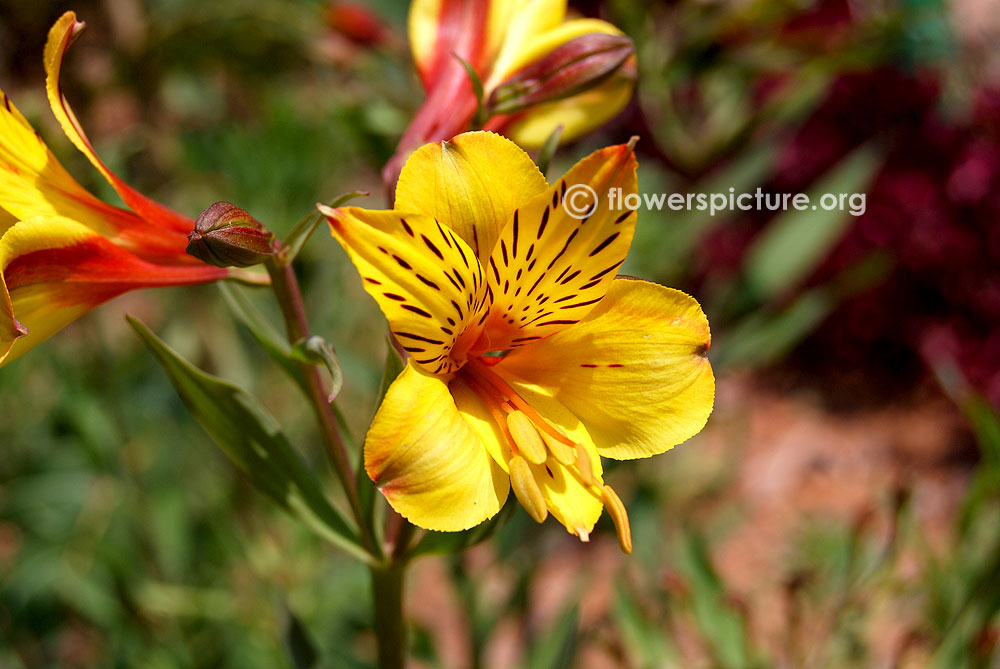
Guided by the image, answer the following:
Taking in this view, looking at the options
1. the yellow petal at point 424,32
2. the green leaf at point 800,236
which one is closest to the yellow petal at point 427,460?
the yellow petal at point 424,32

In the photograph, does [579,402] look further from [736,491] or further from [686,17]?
[736,491]

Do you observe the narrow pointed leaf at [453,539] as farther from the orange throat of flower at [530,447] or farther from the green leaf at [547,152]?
the green leaf at [547,152]

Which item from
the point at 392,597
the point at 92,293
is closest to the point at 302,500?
the point at 392,597

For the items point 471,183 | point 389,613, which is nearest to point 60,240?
point 471,183

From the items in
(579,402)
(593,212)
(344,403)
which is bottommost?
(344,403)

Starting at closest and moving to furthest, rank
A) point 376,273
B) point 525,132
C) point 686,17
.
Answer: point 376,273
point 525,132
point 686,17

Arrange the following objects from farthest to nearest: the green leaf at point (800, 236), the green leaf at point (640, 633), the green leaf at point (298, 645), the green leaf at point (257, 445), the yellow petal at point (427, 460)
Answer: the green leaf at point (800, 236) → the green leaf at point (640, 633) → the green leaf at point (298, 645) → the green leaf at point (257, 445) → the yellow petal at point (427, 460)

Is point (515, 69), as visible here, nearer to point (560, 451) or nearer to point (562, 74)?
point (562, 74)
